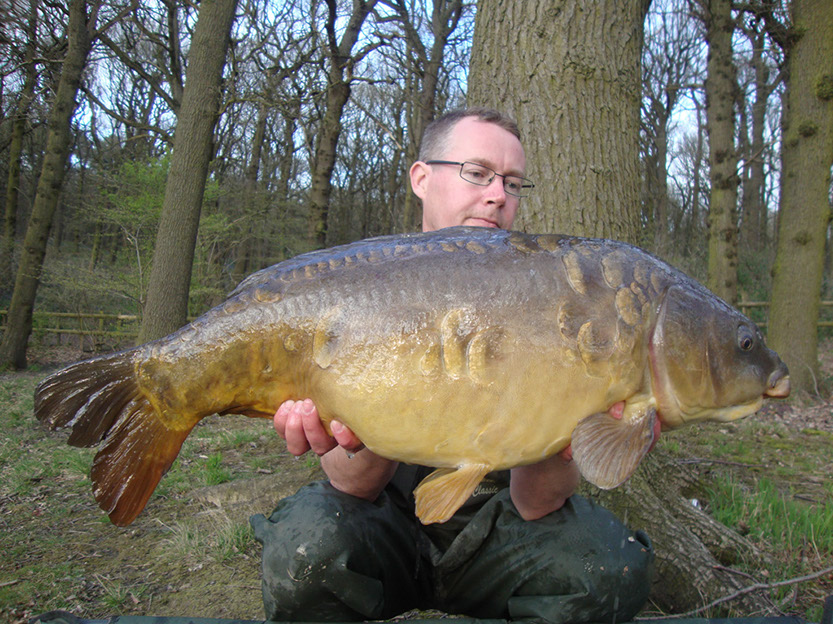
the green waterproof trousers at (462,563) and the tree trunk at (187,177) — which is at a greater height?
the tree trunk at (187,177)

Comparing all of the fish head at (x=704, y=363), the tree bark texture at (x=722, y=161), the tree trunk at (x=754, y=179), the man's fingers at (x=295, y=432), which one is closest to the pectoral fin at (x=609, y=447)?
the fish head at (x=704, y=363)

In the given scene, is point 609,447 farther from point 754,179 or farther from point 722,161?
point 754,179

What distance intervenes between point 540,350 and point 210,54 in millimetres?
6204

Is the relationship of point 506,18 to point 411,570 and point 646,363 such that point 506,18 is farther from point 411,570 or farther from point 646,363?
point 411,570

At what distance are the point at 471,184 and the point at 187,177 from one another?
478 centimetres

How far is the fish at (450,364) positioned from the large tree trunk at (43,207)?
29.2 ft

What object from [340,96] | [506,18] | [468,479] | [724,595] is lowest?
[724,595]

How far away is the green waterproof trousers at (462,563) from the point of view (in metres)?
1.72

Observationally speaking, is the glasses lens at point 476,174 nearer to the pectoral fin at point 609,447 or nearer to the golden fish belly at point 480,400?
the golden fish belly at point 480,400

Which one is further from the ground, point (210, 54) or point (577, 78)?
point (210, 54)

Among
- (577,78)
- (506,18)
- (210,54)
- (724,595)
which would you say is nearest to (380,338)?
(724,595)

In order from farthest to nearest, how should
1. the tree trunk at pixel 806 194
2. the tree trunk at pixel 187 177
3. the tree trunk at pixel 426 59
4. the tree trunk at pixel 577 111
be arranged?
the tree trunk at pixel 426 59
the tree trunk at pixel 806 194
the tree trunk at pixel 187 177
the tree trunk at pixel 577 111

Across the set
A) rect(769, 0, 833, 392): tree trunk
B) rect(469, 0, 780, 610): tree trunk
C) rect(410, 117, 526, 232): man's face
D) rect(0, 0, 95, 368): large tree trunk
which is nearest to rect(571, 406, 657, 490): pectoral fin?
rect(410, 117, 526, 232): man's face

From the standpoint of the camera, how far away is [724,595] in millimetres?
2240
